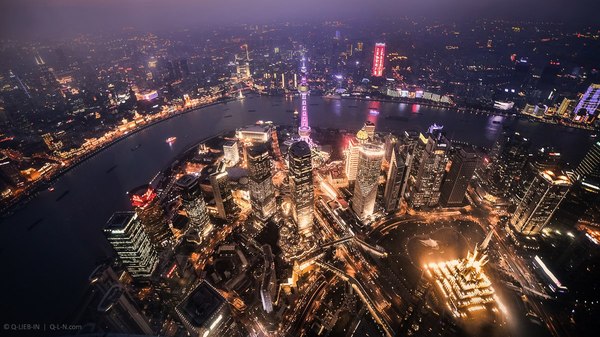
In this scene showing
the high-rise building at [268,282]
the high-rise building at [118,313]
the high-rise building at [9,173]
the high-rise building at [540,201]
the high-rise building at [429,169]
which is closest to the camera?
the high-rise building at [118,313]

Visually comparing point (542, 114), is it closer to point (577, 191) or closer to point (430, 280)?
point (577, 191)

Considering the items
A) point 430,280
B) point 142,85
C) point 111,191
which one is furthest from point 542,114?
point 142,85

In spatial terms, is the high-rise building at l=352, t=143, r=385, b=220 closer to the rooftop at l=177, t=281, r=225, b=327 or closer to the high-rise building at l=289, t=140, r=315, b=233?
the high-rise building at l=289, t=140, r=315, b=233

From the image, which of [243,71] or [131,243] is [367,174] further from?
[243,71]

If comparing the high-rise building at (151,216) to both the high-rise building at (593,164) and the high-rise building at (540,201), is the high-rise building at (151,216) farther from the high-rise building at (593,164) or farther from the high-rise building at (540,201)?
the high-rise building at (593,164)

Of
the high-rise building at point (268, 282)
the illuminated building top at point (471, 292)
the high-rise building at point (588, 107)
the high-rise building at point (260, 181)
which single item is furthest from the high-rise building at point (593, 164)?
the high-rise building at point (268, 282)

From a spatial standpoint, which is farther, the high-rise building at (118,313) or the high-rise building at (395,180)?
the high-rise building at (395,180)
